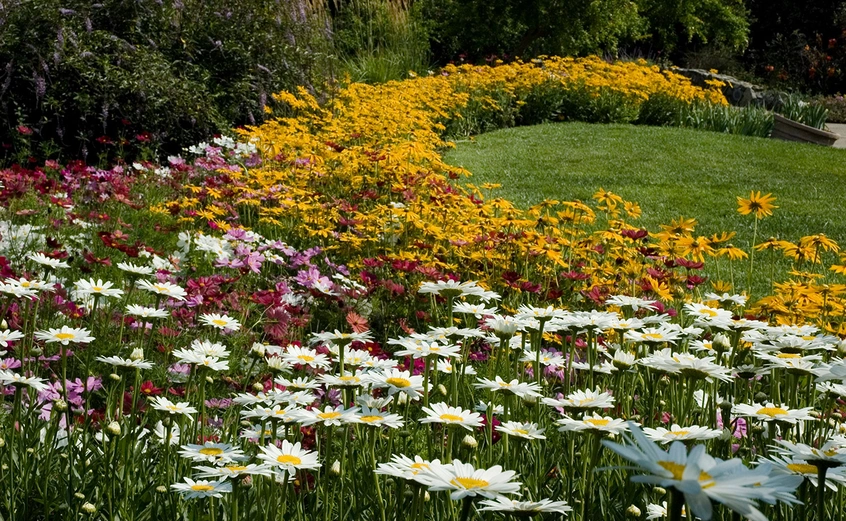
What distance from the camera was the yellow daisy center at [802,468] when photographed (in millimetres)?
1318

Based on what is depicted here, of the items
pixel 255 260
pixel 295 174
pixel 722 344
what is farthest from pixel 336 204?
pixel 722 344

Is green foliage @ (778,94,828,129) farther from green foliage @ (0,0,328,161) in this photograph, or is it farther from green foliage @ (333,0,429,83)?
green foliage @ (0,0,328,161)

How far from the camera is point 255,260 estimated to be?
355cm

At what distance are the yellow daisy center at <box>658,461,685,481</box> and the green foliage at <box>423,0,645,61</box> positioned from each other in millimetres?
16611

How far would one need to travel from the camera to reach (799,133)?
12055mm

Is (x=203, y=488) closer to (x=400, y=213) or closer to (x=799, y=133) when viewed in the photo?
(x=400, y=213)

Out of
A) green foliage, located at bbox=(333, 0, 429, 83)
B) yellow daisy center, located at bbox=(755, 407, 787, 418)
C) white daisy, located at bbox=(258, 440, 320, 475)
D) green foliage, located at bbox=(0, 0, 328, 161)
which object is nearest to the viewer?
white daisy, located at bbox=(258, 440, 320, 475)

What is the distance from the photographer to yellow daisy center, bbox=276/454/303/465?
1314 mm

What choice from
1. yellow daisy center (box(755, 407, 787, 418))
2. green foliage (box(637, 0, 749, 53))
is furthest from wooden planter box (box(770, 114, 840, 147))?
yellow daisy center (box(755, 407, 787, 418))

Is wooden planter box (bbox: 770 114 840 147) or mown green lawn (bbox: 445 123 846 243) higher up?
mown green lawn (bbox: 445 123 846 243)

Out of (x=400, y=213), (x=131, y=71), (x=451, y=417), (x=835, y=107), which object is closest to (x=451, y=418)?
(x=451, y=417)

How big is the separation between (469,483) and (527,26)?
17009 mm

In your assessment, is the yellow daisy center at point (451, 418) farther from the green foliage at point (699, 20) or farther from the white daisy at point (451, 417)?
the green foliage at point (699, 20)

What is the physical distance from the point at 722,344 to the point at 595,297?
1271 mm
